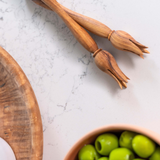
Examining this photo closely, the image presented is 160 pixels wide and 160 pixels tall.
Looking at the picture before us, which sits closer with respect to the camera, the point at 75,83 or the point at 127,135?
the point at 127,135

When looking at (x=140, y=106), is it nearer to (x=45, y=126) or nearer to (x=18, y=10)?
(x=45, y=126)

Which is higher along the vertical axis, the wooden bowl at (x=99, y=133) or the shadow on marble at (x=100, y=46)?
the shadow on marble at (x=100, y=46)

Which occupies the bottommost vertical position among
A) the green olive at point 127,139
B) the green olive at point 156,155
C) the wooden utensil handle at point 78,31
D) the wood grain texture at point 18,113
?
the green olive at point 156,155

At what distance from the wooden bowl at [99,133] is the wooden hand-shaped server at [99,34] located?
18 cm

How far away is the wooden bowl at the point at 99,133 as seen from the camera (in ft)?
1.03

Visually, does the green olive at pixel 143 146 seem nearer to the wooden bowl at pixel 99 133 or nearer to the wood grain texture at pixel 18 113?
the wooden bowl at pixel 99 133

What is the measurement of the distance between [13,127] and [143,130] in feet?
1.23

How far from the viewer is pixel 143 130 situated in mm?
314

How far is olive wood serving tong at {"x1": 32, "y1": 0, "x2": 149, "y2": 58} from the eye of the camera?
47 cm

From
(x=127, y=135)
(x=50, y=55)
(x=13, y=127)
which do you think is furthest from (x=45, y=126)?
(x=127, y=135)

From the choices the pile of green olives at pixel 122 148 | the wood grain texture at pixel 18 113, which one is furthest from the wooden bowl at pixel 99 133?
the wood grain texture at pixel 18 113

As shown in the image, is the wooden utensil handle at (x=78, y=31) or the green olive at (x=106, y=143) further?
the wooden utensil handle at (x=78, y=31)

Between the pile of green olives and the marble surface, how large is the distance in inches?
7.4

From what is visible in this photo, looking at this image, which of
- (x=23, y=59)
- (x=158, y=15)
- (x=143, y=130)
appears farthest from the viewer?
(x=23, y=59)
